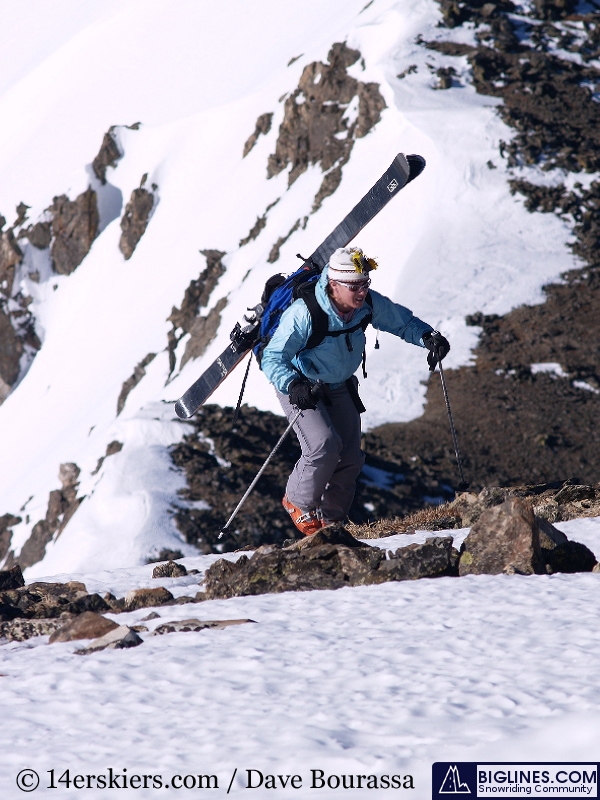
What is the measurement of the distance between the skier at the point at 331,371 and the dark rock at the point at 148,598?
6.47 feet

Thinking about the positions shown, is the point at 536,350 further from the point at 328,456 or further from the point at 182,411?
the point at 328,456

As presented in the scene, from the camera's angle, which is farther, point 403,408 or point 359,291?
point 403,408

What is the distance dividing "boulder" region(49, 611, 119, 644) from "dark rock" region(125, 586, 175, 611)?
1.11m

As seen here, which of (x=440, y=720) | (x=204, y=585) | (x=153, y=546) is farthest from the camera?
(x=153, y=546)

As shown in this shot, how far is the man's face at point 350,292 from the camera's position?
8391mm

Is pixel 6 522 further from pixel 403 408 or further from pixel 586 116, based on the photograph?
pixel 586 116

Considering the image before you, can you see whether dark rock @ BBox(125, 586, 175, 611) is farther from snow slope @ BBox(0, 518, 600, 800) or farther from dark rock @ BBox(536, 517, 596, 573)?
dark rock @ BBox(536, 517, 596, 573)

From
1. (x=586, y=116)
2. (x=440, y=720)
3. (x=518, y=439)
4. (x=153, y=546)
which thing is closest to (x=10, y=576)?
(x=440, y=720)

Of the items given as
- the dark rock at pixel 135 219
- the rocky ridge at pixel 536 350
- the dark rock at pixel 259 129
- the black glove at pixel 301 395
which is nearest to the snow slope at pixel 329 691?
the black glove at pixel 301 395

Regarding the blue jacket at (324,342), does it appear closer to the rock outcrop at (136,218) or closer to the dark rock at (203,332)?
the dark rock at (203,332)

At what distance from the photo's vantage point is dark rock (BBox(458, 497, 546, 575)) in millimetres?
7125

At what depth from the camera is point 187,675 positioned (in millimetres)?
5336

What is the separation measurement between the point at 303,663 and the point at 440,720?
1152mm

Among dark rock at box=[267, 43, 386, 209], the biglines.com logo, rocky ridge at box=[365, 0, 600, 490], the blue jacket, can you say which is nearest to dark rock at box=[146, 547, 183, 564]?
rocky ridge at box=[365, 0, 600, 490]
